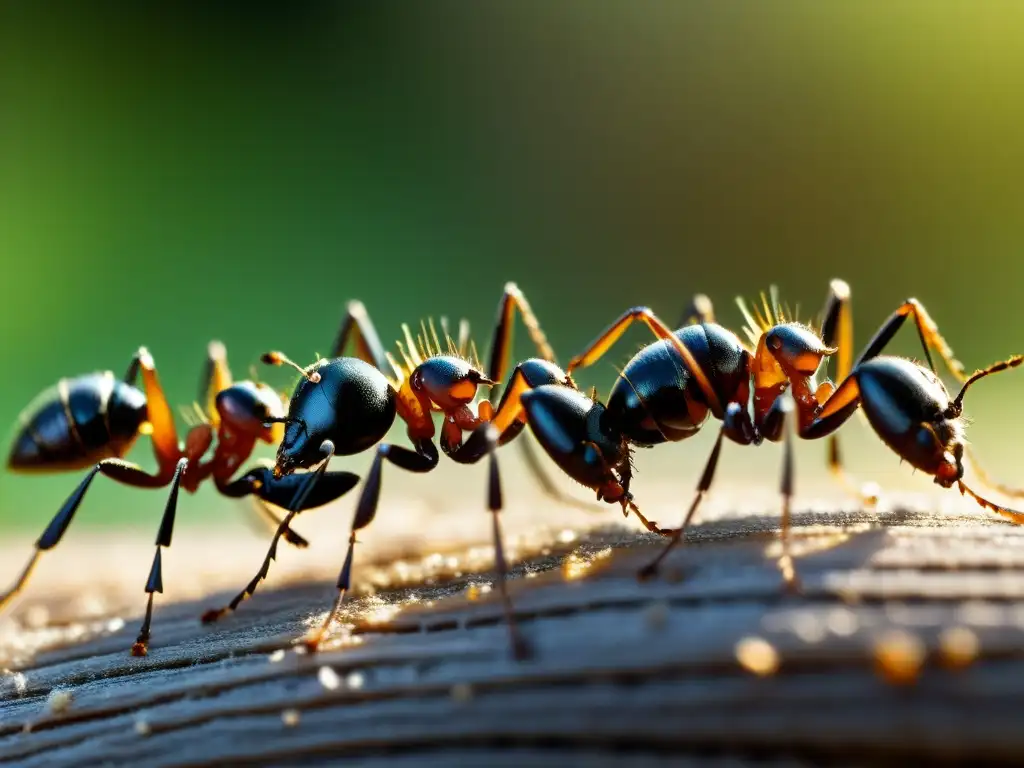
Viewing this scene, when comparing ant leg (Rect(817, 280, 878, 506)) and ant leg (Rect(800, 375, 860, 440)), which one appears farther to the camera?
ant leg (Rect(817, 280, 878, 506))

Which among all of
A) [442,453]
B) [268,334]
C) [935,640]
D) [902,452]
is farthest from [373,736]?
[268,334]

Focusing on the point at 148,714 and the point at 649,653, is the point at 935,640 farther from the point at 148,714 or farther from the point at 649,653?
the point at 148,714

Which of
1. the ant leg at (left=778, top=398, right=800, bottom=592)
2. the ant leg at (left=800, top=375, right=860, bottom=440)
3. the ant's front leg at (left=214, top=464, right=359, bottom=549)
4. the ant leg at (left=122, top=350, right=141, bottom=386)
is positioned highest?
the ant leg at (left=122, top=350, right=141, bottom=386)

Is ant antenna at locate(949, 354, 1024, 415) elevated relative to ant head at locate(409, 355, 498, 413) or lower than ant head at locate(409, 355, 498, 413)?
lower

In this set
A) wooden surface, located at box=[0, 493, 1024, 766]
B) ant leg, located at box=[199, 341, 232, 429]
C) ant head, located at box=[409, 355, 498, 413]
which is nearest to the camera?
wooden surface, located at box=[0, 493, 1024, 766]

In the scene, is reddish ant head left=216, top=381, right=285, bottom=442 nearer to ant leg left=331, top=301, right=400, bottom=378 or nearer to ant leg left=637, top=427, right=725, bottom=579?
ant leg left=331, top=301, right=400, bottom=378

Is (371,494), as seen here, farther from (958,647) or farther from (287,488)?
(958,647)

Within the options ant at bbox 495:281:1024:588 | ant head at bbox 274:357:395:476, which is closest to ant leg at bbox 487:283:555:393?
ant at bbox 495:281:1024:588
